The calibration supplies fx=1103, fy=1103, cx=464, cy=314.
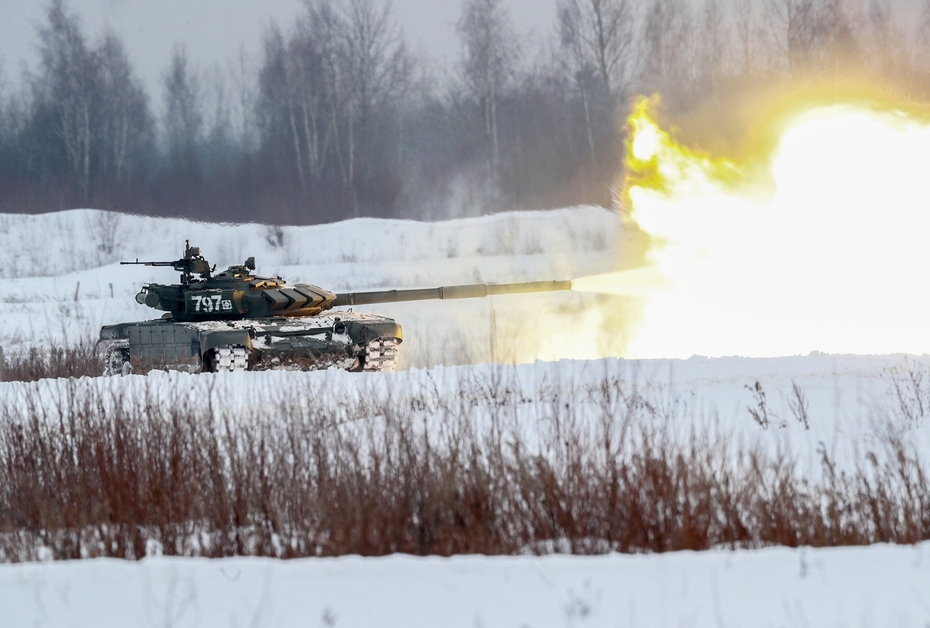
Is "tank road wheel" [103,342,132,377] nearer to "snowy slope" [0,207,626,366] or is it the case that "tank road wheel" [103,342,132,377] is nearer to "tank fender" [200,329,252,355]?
"tank fender" [200,329,252,355]

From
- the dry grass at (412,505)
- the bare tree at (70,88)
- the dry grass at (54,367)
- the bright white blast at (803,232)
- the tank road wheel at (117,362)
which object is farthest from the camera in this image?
the bare tree at (70,88)

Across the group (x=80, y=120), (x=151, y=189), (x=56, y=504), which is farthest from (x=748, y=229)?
(x=80, y=120)

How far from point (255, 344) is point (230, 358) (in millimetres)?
467

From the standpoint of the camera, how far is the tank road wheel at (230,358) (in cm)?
1468

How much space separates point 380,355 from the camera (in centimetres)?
1575

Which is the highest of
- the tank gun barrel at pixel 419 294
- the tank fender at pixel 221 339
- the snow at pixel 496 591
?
the tank gun barrel at pixel 419 294

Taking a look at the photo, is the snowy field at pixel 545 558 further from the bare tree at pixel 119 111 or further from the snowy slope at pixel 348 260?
the bare tree at pixel 119 111

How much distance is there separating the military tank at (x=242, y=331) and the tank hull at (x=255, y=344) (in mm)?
13

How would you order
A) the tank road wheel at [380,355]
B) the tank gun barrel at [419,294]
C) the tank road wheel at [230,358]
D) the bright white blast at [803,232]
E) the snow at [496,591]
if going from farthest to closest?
the tank gun barrel at [419,294], the bright white blast at [803,232], the tank road wheel at [380,355], the tank road wheel at [230,358], the snow at [496,591]

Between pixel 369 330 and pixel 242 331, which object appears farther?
pixel 369 330

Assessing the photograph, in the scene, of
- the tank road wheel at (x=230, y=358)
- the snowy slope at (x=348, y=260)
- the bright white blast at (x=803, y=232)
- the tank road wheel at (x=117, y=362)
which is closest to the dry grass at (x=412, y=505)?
the tank road wheel at (x=230, y=358)

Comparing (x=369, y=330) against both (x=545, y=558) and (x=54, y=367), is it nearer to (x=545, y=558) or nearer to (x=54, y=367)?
(x=54, y=367)

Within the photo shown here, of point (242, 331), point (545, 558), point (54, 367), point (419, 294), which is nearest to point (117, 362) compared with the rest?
point (242, 331)

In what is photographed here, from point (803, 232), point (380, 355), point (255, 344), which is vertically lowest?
point (380, 355)
